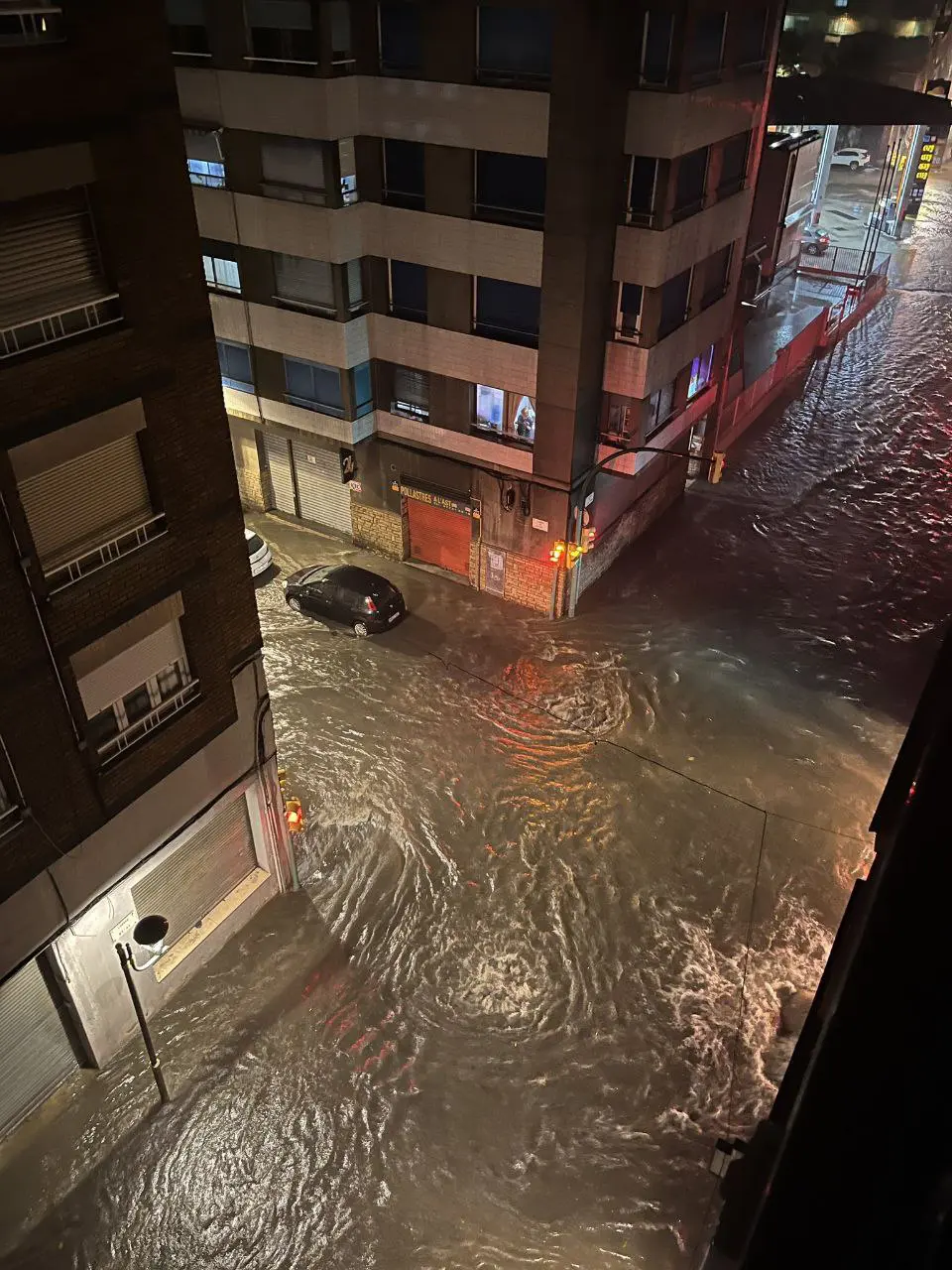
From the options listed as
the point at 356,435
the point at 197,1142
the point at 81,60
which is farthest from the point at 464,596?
the point at 81,60

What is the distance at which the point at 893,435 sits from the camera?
3797 cm

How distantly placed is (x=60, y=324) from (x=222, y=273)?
Answer: 16.6m

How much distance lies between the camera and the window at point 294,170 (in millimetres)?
22719

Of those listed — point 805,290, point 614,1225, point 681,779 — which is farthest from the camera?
point 805,290

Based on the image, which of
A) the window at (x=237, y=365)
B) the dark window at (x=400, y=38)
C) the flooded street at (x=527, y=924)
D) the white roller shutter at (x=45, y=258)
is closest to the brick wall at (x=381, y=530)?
the flooded street at (x=527, y=924)

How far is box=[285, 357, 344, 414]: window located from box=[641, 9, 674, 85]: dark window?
35.7 feet

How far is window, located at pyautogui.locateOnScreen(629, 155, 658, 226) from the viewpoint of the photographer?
2141 centimetres

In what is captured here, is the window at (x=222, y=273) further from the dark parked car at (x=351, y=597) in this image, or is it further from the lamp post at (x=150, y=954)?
the lamp post at (x=150, y=954)

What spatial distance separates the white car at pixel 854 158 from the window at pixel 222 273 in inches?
2395

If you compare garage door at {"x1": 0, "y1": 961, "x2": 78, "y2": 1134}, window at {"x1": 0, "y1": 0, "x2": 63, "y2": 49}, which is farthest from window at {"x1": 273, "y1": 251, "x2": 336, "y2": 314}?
garage door at {"x1": 0, "y1": 961, "x2": 78, "y2": 1134}

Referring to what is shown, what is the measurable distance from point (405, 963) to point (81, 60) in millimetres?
15466

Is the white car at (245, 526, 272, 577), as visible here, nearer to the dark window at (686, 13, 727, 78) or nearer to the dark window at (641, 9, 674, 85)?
the dark window at (641, 9, 674, 85)

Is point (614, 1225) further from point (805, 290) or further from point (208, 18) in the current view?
point (805, 290)

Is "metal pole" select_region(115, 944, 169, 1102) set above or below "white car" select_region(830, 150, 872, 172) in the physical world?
below
